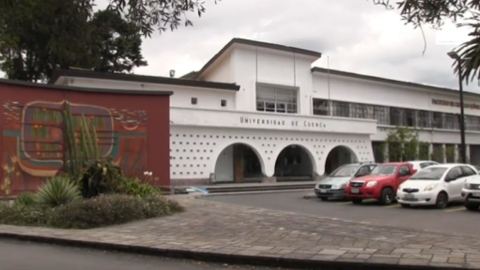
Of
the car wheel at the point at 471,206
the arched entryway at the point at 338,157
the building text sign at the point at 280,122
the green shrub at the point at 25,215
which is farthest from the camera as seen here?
the arched entryway at the point at 338,157

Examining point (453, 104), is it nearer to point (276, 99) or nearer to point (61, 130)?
point (276, 99)

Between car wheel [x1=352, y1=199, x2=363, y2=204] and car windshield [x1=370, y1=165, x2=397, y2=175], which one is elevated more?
car windshield [x1=370, y1=165, x2=397, y2=175]

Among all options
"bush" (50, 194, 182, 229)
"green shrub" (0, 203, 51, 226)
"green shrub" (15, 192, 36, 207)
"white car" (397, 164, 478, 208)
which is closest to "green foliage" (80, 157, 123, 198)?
"bush" (50, 194, 182, 229)

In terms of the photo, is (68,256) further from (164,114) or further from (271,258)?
(164,114)

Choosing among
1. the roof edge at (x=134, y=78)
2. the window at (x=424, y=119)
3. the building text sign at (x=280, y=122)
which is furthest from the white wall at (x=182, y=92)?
the window at (x=424, y=119)

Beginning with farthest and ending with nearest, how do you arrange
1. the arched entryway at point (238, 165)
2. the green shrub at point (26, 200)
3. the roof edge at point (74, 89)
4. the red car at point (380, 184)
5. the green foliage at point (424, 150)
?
1. the green foliage at point (424, 150)
2. the arched entryway at point (238, 165)
3. the roof edge at point (74, 89)
4. the red car at point (380, 184)
5. the green shrub at point (26, 200)

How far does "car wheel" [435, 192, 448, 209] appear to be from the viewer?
16547 mm

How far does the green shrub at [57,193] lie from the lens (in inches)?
521

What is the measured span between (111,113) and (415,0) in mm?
18210

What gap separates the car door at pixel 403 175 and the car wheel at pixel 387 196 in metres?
0.39

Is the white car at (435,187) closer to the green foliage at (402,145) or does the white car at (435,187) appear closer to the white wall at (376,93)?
the white wall at (376,93)

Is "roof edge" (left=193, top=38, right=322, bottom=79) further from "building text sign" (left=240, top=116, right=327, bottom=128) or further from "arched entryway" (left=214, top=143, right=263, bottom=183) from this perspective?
"arched entryway" (left=214, top=143, right=263, bottom=183)

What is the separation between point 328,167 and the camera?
4241 cm

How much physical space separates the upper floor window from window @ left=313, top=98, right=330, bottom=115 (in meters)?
2.12
